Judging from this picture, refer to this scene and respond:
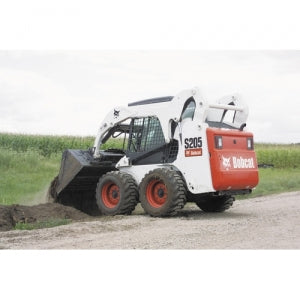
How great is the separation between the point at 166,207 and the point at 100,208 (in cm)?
192

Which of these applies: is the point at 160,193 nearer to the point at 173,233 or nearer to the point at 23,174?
the point at 173,233

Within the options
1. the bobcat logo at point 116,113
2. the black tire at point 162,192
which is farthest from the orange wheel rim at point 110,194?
the bobcat logo at point 116,113

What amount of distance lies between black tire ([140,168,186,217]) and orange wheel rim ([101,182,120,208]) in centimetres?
88

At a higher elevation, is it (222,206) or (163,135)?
(163,135)

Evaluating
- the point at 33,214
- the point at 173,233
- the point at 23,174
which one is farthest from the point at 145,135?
the point at 23,174

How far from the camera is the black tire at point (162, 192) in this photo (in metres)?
11.2

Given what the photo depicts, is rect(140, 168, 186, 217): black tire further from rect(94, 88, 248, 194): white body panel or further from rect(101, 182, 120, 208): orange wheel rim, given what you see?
rect(101, 182, 120, 208): orange wheel rim

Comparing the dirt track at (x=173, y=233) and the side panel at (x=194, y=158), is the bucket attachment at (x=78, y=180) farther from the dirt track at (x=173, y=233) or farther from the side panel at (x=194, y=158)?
the side panel at (x=194, y=158)

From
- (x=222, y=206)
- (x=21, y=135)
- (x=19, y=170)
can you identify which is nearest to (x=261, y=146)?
(x=21, y=135)

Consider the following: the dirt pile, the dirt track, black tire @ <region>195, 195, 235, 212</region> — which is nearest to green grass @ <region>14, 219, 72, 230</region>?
the dirt pile

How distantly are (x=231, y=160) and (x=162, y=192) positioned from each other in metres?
1.55

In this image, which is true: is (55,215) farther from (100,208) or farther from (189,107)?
(189,107)

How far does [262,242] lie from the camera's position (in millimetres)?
8711

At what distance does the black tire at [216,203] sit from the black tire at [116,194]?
5.85ft
